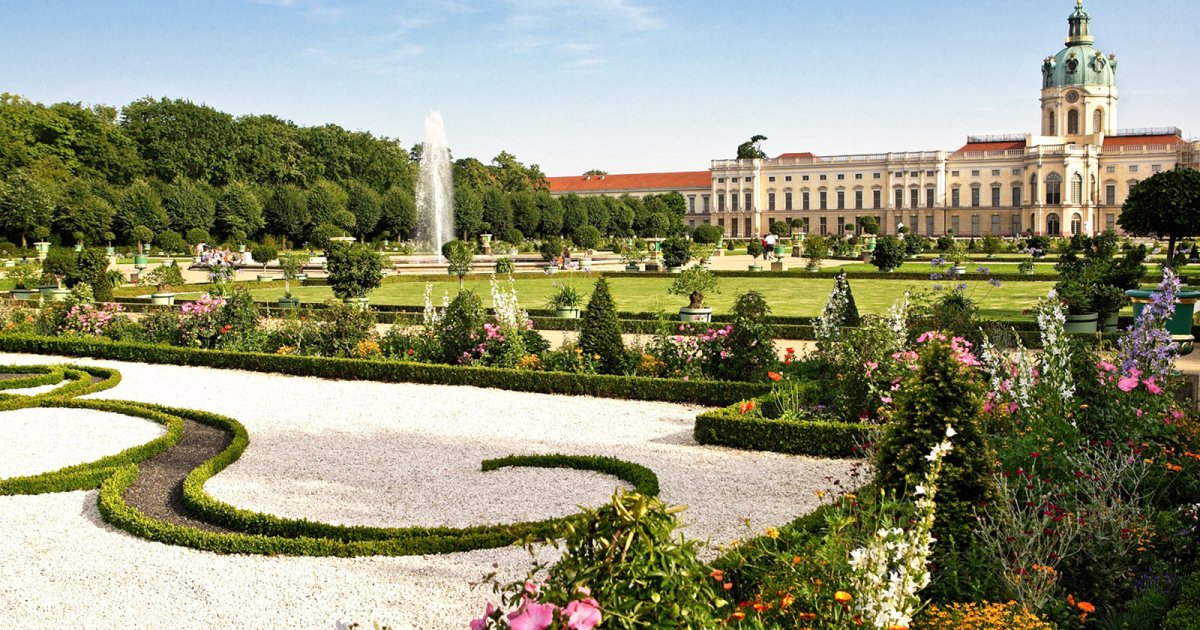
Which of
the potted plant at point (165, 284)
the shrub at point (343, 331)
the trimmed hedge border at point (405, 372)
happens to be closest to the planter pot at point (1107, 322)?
the trimmed hedge border at point (405, 372)

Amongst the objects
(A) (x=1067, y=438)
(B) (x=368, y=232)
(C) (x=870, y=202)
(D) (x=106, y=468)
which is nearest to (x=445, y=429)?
(D) (x=106, y=468)

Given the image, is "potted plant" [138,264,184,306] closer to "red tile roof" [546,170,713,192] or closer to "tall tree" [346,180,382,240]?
"tall tree" [346,180,382,240]

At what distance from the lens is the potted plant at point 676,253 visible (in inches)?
859

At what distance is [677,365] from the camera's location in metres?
7.68

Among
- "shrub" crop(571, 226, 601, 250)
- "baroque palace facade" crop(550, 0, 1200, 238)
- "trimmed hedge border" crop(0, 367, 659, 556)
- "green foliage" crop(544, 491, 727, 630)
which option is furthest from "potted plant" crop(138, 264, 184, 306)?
"baroque palace facade" crop(550, 0, 1200, 238)

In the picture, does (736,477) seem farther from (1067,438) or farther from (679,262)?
(679,262)

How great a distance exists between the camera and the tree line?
32.7 meters

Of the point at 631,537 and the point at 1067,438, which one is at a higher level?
the point at 631,537

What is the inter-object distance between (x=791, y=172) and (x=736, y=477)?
2751 inches

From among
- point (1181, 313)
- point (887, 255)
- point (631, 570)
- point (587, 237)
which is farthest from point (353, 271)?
point (587, 237)

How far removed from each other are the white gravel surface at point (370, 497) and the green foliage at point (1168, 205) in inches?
565

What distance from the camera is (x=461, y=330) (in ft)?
27.9

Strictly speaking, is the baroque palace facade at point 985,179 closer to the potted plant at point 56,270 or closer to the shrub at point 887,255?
the shrub at point 887,255

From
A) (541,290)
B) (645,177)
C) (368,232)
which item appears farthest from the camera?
(645,177)
